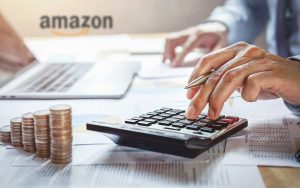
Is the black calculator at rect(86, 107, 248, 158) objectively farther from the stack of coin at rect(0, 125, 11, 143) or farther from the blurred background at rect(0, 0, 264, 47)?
the blurred background at rect(0, 0, 264, 47)

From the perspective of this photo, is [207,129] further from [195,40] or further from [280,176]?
[195,40]

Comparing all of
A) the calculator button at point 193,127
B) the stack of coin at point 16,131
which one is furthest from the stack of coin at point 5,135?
the calculator button at point 193,127

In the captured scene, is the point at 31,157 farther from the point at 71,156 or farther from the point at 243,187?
the point at 243,187

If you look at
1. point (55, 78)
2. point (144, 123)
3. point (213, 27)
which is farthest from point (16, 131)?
point (213, 27)

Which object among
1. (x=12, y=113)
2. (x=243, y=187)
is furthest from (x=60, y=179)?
(x=12, y=113)

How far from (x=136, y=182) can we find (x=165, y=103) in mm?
359

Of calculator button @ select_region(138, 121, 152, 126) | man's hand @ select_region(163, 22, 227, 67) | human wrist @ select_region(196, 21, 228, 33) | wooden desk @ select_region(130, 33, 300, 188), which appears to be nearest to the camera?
wooden desk @ select_region(130, 33, 300, 188)

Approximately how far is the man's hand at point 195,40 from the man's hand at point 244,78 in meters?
0.44

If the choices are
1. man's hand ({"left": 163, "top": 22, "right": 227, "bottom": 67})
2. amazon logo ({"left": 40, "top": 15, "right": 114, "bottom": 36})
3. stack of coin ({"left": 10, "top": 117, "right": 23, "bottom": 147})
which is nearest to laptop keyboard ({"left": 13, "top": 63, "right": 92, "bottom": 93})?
man's hand ({"left": 163, "top": 22, "right": 227, "bottom": 67})

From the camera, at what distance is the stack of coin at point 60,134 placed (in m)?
0.55

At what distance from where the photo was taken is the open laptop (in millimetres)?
934

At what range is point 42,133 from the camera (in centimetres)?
57

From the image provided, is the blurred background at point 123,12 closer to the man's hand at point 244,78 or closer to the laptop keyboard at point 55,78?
the laptop keyboard at point 55,78

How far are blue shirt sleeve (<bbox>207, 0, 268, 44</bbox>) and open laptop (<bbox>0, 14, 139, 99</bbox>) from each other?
0.39m
